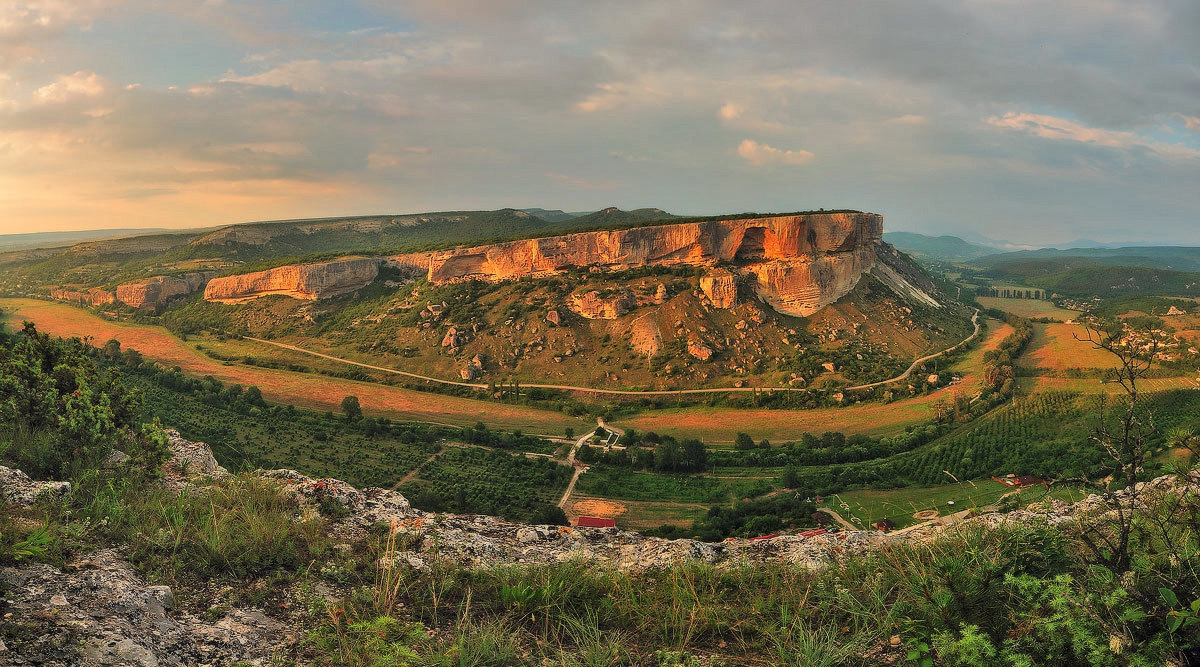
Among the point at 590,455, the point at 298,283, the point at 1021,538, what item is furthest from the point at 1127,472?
the point at 298,283

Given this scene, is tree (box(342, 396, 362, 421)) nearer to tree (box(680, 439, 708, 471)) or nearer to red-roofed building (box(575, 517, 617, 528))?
red-roofed building (box(575, 517, 617, 528))

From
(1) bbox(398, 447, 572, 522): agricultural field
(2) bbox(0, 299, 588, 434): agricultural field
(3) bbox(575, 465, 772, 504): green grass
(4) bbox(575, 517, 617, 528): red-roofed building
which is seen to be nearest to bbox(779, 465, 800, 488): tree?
(3) bbox(575, 465, 772, 504): green grass

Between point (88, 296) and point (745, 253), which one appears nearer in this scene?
point (745, 253)

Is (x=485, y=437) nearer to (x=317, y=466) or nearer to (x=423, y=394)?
(x=317, y=466)

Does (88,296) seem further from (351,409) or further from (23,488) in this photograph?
(23,488)

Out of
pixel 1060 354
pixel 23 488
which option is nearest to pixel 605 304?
pixel 1060 354

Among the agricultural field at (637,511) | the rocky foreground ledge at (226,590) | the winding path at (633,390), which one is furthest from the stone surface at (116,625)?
the winding path at (633,390)

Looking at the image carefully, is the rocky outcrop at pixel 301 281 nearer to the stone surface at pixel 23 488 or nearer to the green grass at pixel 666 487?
the green grass at pixel 666 487
